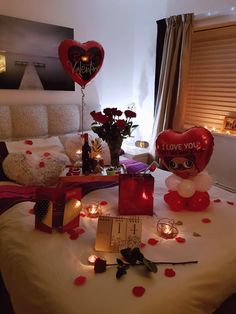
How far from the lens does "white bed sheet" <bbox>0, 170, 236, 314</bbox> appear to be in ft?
3.12

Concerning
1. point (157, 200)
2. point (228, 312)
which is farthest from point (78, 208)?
point (228, 312)

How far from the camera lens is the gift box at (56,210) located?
1349 mm

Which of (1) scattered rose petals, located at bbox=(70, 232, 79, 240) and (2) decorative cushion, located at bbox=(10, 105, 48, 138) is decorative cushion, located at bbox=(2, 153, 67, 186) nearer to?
(2) decorative cushion, located at bbox=(10, 105, 48, 138)

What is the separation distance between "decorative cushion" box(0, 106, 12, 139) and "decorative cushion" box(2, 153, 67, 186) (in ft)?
1.80

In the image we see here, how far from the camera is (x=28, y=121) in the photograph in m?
2.64

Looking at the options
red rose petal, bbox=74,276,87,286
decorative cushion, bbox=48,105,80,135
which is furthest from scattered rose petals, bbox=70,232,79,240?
decorative cushion, bbox=48,105,80,135

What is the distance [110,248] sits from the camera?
1.22 meters

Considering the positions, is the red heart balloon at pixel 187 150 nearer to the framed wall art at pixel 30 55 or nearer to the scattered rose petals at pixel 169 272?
the scattered rose petals at pixel 169 272

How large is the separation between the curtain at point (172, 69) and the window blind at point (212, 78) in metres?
0.20

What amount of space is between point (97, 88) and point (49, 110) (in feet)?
2.60

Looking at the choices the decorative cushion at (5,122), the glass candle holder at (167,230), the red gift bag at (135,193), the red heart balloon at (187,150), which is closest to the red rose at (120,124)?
the red heart balloon at (187,150)

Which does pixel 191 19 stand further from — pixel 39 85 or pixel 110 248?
pixel 110 248

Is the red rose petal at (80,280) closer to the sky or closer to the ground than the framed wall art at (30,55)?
closer to the ground

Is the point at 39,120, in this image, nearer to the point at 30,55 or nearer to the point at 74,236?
the point at 30,55
